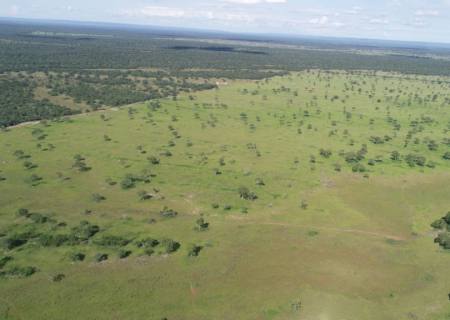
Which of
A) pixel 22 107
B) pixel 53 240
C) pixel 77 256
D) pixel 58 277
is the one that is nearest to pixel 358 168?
pixel 77 256

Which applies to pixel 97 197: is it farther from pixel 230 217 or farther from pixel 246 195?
pixel 246 195

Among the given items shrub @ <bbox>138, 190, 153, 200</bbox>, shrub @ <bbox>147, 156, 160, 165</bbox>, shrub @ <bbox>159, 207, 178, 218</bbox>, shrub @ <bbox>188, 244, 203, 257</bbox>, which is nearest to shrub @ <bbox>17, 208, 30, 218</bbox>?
shrub @ <bbox>138, 190, 153, 200</bbox>

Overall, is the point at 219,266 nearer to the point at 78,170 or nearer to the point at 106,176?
the point at 106,176

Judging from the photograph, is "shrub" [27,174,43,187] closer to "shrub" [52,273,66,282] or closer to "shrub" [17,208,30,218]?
"shrub" [17,208,30,218]

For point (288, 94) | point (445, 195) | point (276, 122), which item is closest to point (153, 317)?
point (445, 195)

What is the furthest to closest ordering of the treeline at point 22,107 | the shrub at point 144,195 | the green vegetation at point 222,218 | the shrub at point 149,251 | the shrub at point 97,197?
1. the treeline at point 22,107
2. the shrub at point 144,195
3. the shrub at point 97,197
4. the shrub at point 149,251
5. the green vegetation at point 222,218

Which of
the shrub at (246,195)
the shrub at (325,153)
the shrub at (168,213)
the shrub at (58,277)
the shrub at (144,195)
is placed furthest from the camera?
the shrub at (325,153)

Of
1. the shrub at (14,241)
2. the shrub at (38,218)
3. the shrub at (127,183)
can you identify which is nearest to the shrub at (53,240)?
the shrub at (14,241)

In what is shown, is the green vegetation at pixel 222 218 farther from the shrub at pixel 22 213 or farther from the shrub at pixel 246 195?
the shrub at pixel 246 195

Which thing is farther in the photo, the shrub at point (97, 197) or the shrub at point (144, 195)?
the shrub at point (144, 195)
